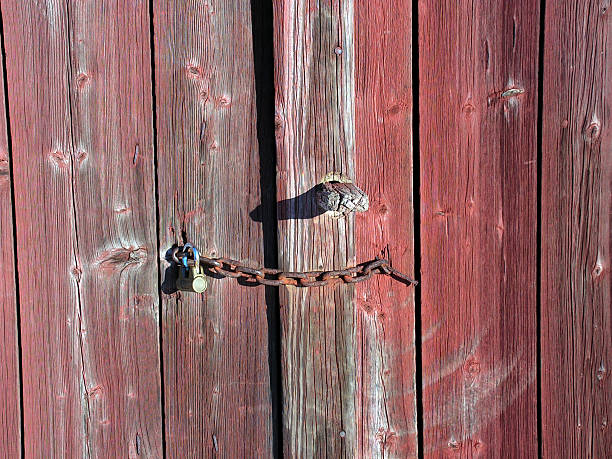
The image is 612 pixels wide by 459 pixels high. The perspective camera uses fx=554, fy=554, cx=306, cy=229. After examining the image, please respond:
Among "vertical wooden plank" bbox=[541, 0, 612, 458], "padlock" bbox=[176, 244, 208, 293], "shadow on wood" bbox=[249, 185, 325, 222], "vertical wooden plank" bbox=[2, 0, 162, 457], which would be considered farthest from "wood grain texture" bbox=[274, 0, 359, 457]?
"vertical wooden plank" bbox=[541, 0, 612, 458]

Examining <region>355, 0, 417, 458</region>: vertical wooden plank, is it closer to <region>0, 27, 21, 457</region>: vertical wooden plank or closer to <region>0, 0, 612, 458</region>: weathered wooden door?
<region>0, 0, 612, 458</region>: weathered wooden door

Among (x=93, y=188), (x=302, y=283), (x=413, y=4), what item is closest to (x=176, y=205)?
(x=93, y=188)

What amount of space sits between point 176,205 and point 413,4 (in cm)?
74

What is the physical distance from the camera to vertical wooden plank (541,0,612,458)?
137 centimetres

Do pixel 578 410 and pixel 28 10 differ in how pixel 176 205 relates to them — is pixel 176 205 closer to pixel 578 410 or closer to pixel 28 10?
pixel 28 10

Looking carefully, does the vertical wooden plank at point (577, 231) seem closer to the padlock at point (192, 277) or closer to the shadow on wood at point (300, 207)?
the shadow on wood at point (300, 207)

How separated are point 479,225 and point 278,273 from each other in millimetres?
521

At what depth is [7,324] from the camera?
4.15 ft

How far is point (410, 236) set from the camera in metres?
1.36

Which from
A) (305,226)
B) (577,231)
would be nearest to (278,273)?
(305,226)

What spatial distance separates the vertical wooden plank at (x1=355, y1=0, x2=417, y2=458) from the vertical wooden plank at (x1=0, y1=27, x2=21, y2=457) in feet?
2.59

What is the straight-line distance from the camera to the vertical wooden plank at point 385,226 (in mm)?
1319

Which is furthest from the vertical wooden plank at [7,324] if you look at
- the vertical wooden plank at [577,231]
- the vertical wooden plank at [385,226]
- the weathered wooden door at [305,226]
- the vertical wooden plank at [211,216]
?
the vertical wooden plank at [577,231]

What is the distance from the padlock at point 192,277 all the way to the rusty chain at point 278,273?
2cm
